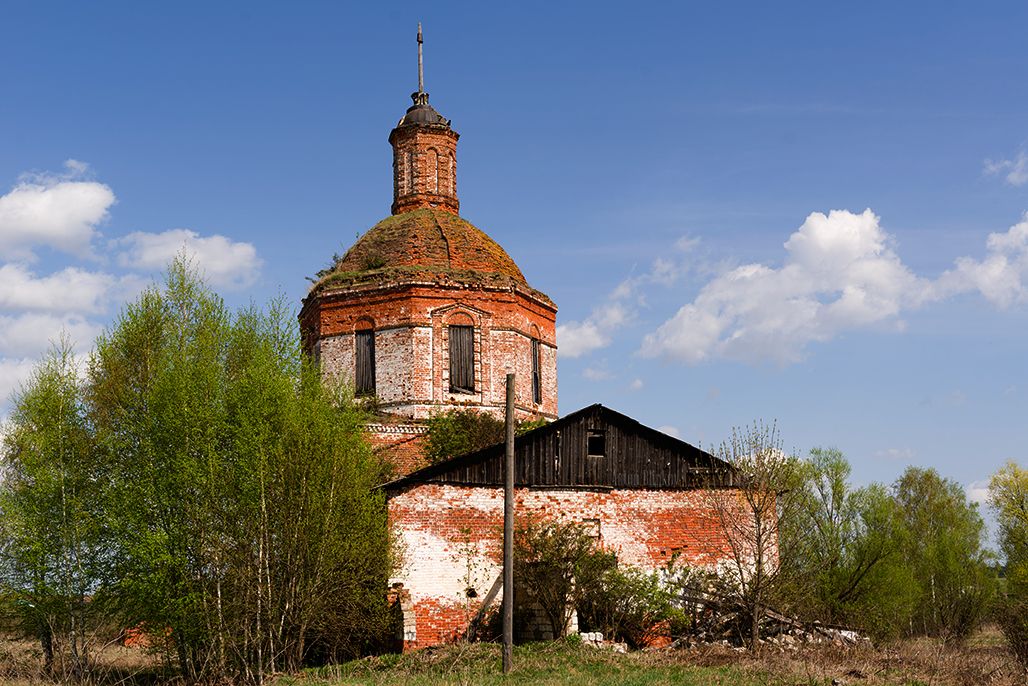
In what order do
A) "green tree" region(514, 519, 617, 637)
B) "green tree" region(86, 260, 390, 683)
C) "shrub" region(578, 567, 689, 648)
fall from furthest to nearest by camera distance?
"shrub" region(578, 567, 689, 648) → "green tree" region(514, 519, 617, 637) → "green tree" region(86, 260, 390, 683)

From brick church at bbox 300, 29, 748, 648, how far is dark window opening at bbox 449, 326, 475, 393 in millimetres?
37

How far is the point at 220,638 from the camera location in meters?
16.2

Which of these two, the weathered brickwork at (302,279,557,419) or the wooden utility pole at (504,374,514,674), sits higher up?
the weathered brickwork at (302,279,557,419)

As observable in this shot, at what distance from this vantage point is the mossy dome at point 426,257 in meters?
25.4

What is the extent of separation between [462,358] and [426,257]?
309cm

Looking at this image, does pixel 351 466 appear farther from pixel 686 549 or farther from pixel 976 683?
pixel 976 683

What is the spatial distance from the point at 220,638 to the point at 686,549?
9379 mm

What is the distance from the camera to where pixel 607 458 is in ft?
66.2

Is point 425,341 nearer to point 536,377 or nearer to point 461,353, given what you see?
point 461,353

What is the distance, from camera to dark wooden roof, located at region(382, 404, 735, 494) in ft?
64.8

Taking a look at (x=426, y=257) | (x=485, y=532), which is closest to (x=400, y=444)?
(x=485, y=532)

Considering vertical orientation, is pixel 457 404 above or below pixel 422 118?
below

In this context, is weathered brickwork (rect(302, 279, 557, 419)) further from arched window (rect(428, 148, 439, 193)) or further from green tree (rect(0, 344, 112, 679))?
green tree (rect(0, 344, 112, 679))

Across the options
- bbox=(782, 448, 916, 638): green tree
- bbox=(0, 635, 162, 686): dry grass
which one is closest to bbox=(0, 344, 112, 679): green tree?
bbox=(0, 635, 162, 686): dry grass
